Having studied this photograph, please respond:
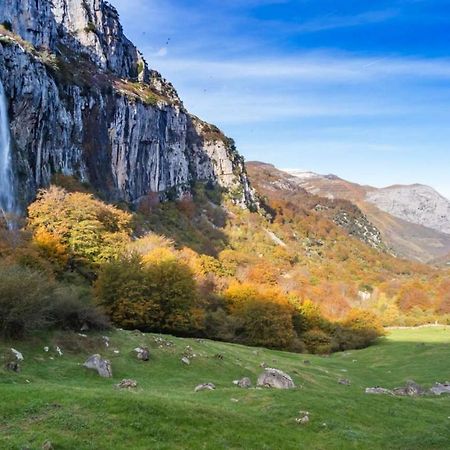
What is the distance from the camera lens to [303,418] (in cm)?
2122

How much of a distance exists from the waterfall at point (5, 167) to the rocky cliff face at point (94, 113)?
2.25 meters

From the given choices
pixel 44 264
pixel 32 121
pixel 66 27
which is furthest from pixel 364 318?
pixel 66 27

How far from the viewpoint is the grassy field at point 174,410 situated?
16.7 m

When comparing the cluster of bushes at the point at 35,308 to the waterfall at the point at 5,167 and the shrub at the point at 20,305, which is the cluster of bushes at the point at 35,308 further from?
the waterfall at the point at 5,167

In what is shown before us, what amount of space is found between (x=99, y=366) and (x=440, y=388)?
1109 inches

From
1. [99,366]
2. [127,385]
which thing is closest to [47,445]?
[127,385]

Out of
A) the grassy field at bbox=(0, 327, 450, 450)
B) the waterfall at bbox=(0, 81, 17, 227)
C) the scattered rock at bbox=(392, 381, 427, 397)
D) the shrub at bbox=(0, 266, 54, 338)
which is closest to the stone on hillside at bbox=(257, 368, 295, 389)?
the grassy field at bbox=(0, 327, 450, 450)

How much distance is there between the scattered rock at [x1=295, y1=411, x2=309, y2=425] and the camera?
20.9m

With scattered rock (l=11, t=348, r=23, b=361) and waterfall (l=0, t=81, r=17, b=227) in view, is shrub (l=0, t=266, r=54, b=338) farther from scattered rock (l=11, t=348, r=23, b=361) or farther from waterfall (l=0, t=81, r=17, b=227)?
waterfall (l=0, t=81, r=17, b=227)

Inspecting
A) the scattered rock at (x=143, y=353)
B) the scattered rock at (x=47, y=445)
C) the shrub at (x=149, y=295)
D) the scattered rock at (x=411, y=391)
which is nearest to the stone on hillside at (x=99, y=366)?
the scattered rock at (x=143, y=353)

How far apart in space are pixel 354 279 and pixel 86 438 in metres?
155

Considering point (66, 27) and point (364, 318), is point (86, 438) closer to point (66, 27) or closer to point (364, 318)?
point (364, 318)

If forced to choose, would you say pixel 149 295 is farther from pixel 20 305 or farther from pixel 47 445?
pixel 47 445

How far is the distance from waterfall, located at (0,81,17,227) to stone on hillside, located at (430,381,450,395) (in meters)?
57.7
